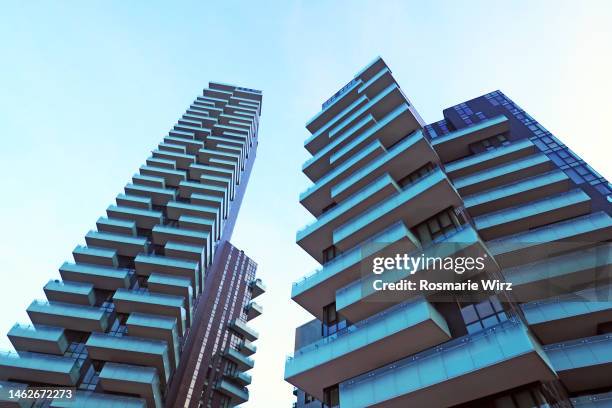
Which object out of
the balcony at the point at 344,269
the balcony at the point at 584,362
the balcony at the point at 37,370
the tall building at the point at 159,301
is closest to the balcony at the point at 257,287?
the tall building at the point at 159,301

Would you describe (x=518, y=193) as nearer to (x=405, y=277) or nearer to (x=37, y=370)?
(x=405, y=277)

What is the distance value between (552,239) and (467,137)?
1356cm

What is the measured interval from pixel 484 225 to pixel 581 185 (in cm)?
1275

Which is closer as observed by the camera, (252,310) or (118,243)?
(118,243)

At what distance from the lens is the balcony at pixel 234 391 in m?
52.2

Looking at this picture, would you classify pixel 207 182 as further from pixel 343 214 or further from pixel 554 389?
pixel 554 389

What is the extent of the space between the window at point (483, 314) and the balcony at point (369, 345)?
3.88 ft

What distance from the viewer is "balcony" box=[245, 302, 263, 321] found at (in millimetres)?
66688

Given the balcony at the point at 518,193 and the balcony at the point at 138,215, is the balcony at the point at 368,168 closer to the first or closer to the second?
the balcony at the point at 518,193

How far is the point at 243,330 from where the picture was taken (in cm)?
6131

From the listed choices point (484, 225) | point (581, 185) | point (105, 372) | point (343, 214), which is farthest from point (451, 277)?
point (105, 372)

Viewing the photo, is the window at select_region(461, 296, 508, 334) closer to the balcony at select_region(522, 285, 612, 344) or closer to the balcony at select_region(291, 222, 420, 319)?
the balcony at select_region(522, 285, 612, 344)

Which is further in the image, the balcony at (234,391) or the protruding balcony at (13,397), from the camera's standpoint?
the balcony at (234,391)

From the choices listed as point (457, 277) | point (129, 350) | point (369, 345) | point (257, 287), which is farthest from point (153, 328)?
point (257, 287)
